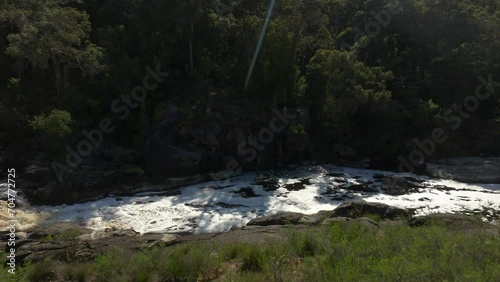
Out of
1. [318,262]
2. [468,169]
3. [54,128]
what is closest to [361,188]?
[468,169]

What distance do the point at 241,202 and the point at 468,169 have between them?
1490 centimetres

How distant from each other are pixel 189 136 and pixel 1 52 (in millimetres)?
15444

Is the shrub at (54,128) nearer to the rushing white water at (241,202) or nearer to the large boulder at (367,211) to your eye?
the rushing white water at (241,202)

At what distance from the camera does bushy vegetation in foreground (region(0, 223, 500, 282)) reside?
5.21 m

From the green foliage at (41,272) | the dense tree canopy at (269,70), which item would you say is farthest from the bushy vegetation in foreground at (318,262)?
the dense tree canopy at (269,70)

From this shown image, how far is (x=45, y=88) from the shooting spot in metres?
27.3

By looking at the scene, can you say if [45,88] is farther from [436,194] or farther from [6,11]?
[436,194]

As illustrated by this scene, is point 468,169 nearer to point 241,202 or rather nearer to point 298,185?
point 298,185

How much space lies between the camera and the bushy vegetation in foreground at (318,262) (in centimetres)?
521

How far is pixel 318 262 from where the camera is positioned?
620 cm

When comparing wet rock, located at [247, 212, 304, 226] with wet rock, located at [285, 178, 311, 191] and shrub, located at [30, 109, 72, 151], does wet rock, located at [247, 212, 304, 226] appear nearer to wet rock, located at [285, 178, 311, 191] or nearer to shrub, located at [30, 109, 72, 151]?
wet rock, located at [285, 178, 311, 191]

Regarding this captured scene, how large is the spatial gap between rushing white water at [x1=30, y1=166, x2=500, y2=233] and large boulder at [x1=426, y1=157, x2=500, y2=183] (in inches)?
31.5

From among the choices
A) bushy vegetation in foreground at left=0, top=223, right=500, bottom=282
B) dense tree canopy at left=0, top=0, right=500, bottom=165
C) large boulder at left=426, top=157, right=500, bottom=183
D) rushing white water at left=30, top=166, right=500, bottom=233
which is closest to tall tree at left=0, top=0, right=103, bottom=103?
dense tree canopy at left=0, top=0, right=500, bottom=165

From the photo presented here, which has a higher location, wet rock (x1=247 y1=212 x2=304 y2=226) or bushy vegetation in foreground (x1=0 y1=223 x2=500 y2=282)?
bushy vegetation in foreground (x1=0 y1=223 x2=500 y2=282)
